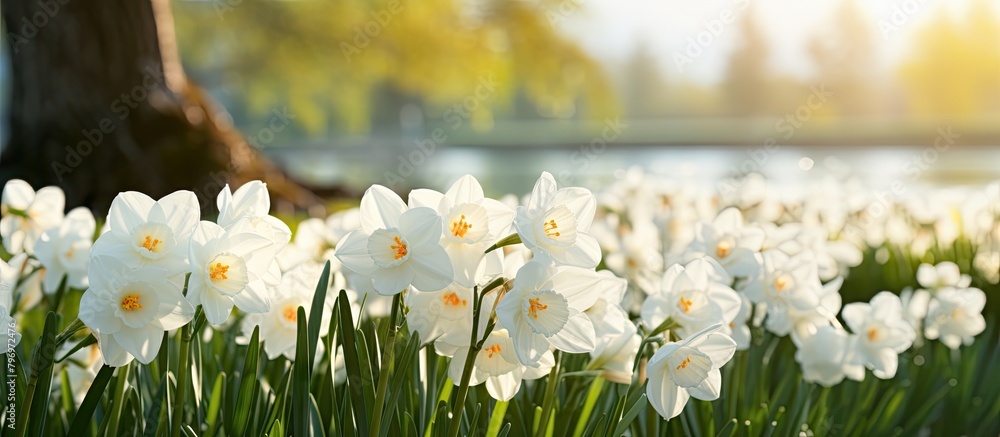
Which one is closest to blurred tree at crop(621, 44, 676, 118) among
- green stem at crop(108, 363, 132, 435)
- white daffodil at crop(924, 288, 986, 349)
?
white daffodil at crop(924, 288, 986, 349)

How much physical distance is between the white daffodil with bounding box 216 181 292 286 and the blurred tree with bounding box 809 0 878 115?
48.1 metres

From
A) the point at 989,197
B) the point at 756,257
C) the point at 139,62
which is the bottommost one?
the point at 756,257

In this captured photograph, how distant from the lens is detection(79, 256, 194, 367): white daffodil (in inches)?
43.1

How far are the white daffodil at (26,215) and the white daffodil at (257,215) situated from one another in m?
0.93

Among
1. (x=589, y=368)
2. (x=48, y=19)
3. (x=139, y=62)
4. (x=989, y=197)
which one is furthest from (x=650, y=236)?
(x=48, y=19)

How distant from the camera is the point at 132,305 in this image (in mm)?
1109

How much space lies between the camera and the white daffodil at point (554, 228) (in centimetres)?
112

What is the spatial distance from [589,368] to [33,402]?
84cm

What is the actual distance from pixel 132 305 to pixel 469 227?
424 millimetres

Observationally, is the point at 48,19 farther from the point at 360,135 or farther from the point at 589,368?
the point at 360,135

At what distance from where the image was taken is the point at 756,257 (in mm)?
1720

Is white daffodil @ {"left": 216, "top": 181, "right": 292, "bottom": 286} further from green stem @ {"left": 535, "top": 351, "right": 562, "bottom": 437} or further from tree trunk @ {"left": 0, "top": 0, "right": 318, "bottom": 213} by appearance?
tree trunk @ {"left": 0, "top": 0, "right": 318, "bottom": 213}

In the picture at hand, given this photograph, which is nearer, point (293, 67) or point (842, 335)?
point (842, 335)

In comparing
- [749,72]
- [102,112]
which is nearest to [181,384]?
[102,112]
